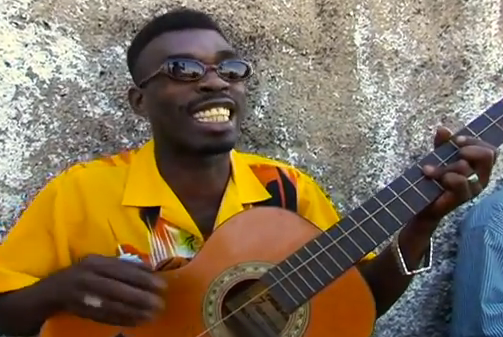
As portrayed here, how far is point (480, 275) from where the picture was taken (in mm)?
2223

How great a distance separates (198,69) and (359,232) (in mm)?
487

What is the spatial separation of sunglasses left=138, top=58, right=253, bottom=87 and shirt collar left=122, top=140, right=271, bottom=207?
0.63 feet

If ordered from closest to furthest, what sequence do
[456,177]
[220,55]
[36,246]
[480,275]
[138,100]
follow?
[456,177], [36,246], [220,55], [138,100], [480,275]

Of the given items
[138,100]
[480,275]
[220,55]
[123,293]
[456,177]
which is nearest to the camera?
[123,293]

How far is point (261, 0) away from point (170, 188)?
0.75 m

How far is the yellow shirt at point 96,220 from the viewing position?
1.79 meters

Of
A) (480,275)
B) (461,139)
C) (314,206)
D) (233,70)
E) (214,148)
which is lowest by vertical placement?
(480,275)

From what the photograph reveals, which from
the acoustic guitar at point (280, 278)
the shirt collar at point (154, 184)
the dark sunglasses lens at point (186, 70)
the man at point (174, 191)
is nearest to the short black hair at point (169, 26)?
the man at point (174, 191)

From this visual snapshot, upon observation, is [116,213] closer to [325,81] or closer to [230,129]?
[230,129]

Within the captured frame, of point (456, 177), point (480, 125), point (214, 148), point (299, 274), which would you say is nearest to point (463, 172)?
point (456, 177)

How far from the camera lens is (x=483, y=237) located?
7.42 ft

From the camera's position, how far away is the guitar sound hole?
5.31ft

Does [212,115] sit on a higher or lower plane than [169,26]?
lower

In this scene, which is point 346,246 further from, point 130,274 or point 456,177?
point 130,274
